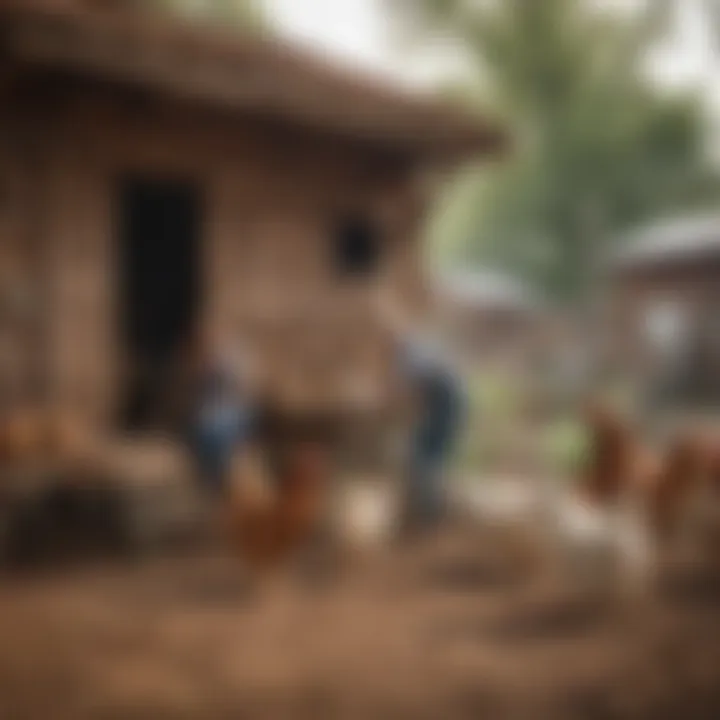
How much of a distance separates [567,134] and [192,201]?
43cm

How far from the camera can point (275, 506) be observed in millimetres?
1048

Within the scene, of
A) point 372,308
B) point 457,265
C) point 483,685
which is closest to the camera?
point 483,685

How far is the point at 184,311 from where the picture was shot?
3.58 ft

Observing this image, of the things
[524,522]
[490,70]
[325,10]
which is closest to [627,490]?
[524,522]

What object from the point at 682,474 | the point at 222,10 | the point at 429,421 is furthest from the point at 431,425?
the point at 222,10

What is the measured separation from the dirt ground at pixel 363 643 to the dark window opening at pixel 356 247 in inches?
12.4

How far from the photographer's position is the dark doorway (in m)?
1.03

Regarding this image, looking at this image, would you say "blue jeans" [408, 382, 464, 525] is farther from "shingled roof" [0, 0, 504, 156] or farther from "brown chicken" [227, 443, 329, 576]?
"shingled roof" [0, 0, 504, 156]

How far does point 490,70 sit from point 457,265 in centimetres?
19

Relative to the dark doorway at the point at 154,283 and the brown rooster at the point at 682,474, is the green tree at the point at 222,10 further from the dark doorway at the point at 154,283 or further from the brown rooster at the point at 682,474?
the brown rooster at the point at 682,474

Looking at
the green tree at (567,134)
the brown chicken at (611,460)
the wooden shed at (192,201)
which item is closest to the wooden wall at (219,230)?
the wooden shed at (192,201)

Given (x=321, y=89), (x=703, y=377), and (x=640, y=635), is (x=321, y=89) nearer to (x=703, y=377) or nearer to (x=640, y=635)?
(x=703, y=377)

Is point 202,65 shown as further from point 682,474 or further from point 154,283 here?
point 682,474

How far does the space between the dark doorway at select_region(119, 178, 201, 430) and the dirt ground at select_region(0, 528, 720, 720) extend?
0.19 meters
